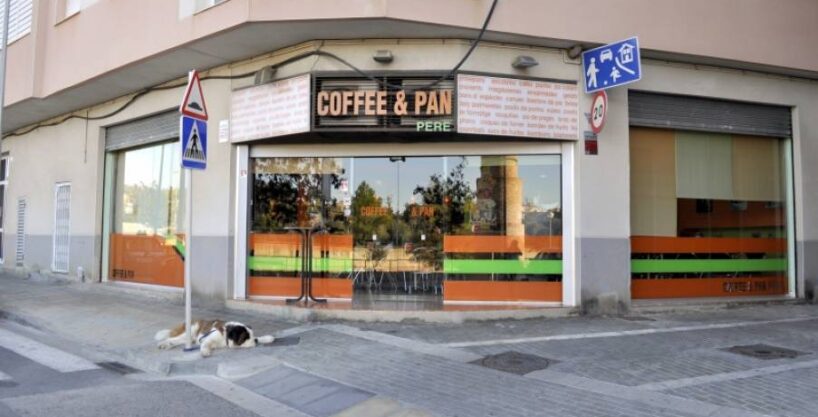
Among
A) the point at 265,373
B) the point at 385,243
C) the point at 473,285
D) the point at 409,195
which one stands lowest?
the point at 265,373

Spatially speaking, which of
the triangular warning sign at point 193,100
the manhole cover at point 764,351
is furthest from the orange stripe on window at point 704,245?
the triangular warning sign at point 193,100

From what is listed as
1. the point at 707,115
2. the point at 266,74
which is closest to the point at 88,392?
the point at 266,74

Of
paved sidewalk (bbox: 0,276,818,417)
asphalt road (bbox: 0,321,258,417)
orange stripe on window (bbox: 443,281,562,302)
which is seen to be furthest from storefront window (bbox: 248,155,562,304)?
asphalt road (bbox: 0,321,258,417)

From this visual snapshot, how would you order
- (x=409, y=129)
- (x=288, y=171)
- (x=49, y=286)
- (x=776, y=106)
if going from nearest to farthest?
(x=409, y=129)
(x=288, y=171)
(x=776, y=106)
(x=49, y=286)

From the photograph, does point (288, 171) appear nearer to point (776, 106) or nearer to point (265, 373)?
point (265, 373)

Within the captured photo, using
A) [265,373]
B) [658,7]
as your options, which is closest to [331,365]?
[265,373]

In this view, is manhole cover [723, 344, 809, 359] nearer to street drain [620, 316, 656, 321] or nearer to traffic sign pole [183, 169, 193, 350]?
street drain [620, 316, 656, 321]

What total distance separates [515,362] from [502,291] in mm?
3357

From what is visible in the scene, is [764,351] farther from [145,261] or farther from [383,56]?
[145,261]

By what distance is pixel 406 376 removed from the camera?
20.3 feet

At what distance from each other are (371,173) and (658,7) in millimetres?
5588

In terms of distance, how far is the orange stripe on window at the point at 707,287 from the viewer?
34.5 ft

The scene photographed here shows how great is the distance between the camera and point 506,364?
6562 millimetres

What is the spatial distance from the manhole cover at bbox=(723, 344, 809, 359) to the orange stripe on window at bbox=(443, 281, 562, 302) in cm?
299
